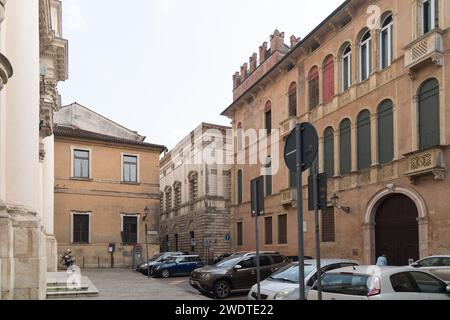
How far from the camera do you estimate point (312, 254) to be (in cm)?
2891

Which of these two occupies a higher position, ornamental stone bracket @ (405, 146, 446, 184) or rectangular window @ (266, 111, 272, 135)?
rectangular window @ (266, 111, 272, 135)

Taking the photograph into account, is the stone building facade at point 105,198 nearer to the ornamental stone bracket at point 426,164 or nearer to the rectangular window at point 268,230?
the rectangular window at point 268,230

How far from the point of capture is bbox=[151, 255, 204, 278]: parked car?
28.7 metres

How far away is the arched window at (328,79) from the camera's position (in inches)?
1126

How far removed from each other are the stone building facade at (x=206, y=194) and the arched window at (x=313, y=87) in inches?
530

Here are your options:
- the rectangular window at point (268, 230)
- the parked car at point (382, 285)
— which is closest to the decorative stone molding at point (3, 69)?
the parked car at point (382, 285)

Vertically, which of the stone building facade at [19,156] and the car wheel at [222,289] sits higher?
the stone building facade at [19,156]

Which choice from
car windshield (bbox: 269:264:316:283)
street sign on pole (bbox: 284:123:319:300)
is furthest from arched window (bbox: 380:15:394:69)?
street sign on pole (bbox: 284:123:319:300)

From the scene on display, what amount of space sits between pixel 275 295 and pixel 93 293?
691cm

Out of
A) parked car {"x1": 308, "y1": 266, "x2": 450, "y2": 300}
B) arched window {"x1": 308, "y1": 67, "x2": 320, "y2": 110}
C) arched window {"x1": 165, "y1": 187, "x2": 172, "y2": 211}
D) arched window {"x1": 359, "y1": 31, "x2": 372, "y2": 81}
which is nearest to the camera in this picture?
parked car {"x1": 308, "y1": 266, "x2": 450, "y2": 300}

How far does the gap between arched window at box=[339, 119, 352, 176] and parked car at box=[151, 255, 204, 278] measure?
10228 millimetres

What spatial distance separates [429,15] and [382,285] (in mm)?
16430

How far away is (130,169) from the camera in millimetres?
39875

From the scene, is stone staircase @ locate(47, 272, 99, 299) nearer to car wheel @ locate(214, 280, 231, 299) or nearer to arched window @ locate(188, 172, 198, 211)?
car wheel @ locate(214, 280, 231, 299)
